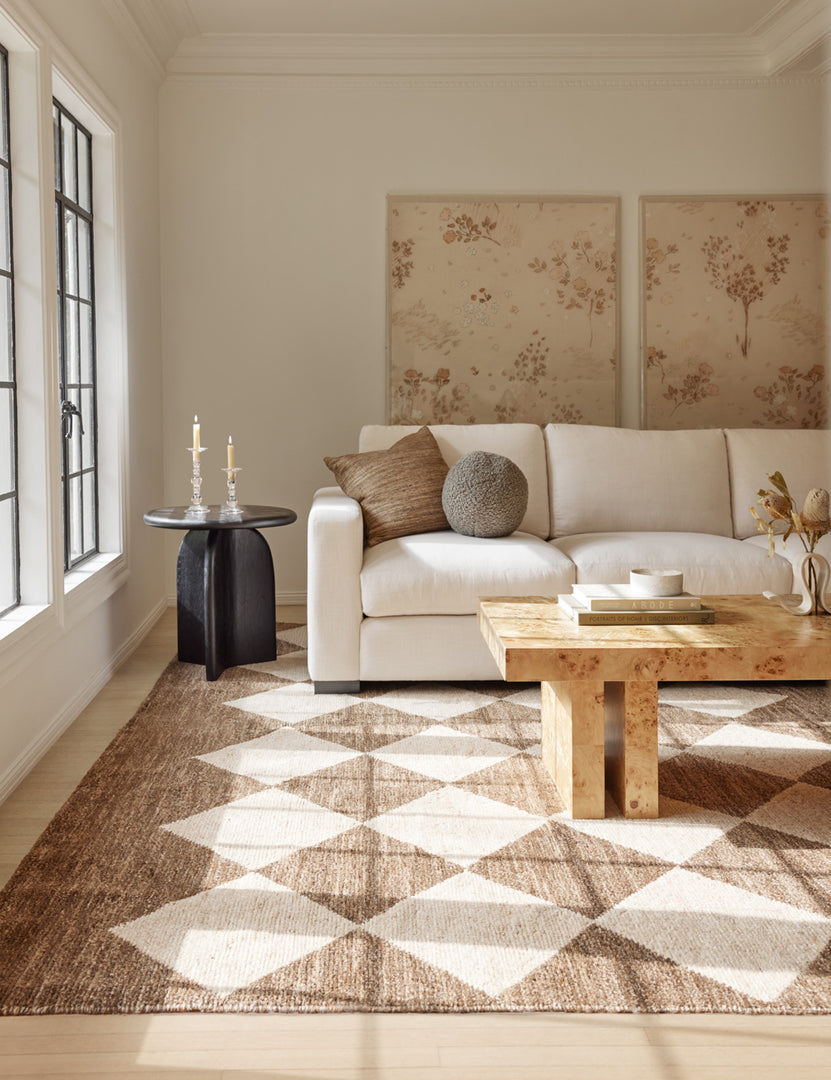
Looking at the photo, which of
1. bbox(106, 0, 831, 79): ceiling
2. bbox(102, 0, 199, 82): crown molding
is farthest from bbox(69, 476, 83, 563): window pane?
bbox(106, 0, 831, 79): ceiling

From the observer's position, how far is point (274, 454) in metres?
5.20

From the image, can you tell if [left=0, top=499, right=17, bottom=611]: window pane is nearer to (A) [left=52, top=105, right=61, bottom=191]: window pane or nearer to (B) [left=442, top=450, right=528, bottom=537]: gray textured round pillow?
(A) [left=52, top=105, right=61, bottom=191]: window pane

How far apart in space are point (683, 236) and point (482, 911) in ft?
13.2

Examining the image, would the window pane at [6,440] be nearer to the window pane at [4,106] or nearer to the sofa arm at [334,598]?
the window pane at [4,106]

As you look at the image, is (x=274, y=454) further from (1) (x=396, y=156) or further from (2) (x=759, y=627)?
(2) (x=759, y=627)

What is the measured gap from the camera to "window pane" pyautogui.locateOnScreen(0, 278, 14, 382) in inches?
116

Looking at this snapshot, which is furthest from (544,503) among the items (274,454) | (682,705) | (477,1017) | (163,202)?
(477,1017)

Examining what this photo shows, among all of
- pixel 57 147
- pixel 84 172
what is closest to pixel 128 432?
pixel 84 172

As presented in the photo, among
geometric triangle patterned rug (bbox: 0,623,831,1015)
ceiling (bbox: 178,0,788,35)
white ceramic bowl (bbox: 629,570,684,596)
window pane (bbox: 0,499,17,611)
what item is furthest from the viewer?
ceiling (bbox: 178,0,788,35)

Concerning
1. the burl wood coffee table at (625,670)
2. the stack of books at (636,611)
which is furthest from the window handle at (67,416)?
the stack of books at (636,611)

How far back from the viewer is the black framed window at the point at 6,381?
295 centimetres

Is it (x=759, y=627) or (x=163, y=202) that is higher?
(x=163, y=202)

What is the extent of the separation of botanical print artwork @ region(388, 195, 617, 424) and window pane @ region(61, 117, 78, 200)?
1.71 m

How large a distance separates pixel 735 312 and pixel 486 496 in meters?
2.15
